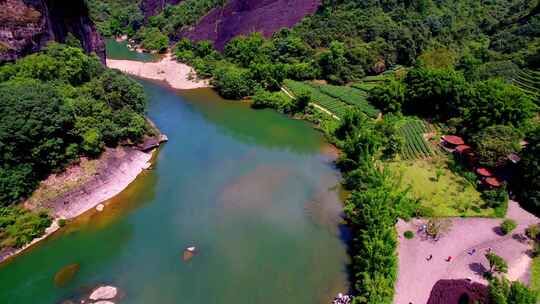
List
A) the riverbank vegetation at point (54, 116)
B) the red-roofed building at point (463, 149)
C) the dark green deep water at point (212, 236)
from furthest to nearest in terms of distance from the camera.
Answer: the red-roofed building at point (463, 149) < the riverbank vegetation at point (54, 116) < the dark green deep water at point (212, 236)

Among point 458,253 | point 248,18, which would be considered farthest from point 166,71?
point 458,253

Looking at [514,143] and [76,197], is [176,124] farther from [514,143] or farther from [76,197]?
[514,143]

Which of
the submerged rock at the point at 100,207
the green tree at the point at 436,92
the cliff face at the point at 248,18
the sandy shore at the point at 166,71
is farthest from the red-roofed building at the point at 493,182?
the cliff face at the point at 248,18

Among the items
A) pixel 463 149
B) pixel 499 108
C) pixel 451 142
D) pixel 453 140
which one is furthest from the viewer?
pixel 453 140

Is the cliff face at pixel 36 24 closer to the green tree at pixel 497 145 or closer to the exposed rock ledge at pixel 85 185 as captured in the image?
the exposed rock ledge at pixel 85 185

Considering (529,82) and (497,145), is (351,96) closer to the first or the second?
(497,145)
